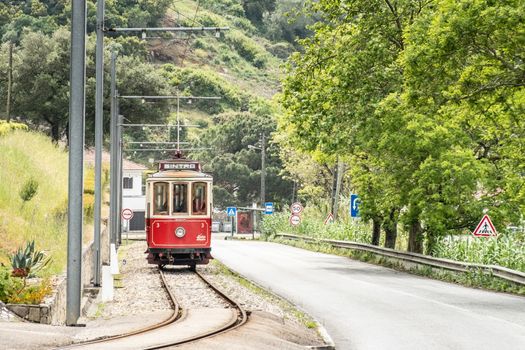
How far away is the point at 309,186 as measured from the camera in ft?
282

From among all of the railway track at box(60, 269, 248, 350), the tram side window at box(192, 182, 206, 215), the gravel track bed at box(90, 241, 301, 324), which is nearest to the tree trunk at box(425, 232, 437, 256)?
the gravel track bed at box(90, 241, 301, 324)

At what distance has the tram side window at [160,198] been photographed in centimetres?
3466

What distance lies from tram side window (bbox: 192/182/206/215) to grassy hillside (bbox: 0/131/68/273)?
4.10m

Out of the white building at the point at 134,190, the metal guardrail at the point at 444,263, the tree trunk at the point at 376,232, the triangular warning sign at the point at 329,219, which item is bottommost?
the metal guardrail at the point at 444,263

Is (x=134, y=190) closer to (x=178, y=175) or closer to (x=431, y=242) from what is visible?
(x=431, y=242)

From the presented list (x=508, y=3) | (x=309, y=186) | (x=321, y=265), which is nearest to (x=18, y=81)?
(x=309, y=186)

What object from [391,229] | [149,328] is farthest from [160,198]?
[149,328]

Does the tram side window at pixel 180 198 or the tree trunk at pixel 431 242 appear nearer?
the tram side window at pixel 180 198

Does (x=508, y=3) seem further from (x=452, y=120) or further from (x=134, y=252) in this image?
(x=134, y=252)

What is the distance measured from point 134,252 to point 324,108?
16877 millimetres

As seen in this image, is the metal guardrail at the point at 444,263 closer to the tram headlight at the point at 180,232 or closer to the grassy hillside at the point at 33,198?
the tram headlight at the point at 180,232

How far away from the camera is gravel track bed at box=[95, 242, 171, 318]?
21656 millimetres

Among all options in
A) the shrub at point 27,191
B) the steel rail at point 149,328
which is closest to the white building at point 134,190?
the shrub at point 27,191

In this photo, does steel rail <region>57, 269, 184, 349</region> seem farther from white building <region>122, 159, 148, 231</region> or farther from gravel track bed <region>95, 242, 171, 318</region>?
white building <region>122, 159, 148, 231</region>
